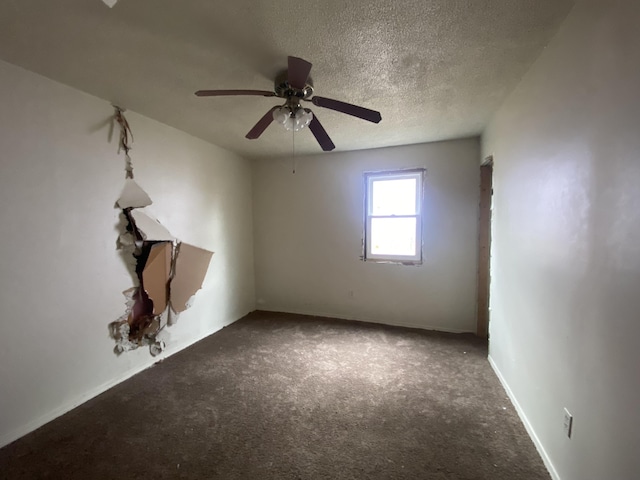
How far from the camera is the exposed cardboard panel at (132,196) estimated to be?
2.49 m

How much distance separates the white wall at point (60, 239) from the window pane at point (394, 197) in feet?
→ 8.20

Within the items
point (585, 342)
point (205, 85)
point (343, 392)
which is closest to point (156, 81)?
point (205, 85)

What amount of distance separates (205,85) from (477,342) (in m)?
3.66

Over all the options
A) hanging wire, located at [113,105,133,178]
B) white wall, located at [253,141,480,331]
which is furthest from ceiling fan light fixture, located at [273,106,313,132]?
white wall, located at [253,141,480,331]

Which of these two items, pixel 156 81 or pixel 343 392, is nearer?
pixel 156 81

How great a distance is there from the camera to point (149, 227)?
266cm

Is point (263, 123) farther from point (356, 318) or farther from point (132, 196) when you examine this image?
point (356, 318)

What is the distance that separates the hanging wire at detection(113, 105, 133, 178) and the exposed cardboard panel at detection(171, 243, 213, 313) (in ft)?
2.97

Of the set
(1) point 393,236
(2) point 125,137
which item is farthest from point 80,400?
(1) point 393,236

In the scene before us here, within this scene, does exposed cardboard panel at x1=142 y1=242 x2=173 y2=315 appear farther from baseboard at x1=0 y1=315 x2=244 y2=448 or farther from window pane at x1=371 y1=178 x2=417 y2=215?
window pane at x1=371 y1=178 x2=417 y2=215

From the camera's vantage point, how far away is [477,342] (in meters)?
3.22

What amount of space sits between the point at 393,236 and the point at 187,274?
102 inches

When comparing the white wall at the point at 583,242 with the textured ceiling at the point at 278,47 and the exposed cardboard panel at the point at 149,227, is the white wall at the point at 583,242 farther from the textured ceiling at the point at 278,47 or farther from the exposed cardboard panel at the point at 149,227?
the exposed cardboard panel at the point at 149,227

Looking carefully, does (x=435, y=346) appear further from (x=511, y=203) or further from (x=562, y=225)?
(x=562, y=225)
